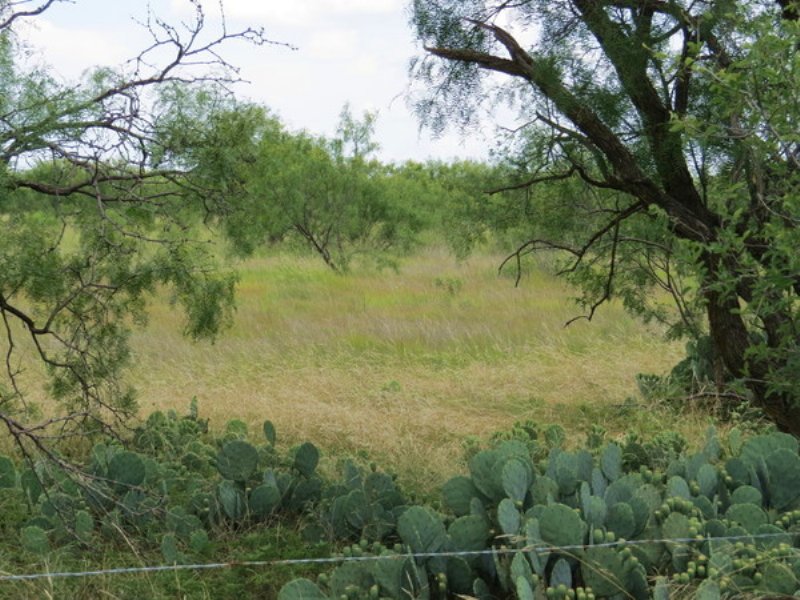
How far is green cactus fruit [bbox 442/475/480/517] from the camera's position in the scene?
4621 mm

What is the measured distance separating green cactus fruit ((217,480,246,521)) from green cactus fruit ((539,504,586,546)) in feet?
6.81

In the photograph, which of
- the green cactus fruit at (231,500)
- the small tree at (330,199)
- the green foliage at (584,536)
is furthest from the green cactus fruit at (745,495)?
the small tree at (330,199)

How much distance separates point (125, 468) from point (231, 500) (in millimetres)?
594

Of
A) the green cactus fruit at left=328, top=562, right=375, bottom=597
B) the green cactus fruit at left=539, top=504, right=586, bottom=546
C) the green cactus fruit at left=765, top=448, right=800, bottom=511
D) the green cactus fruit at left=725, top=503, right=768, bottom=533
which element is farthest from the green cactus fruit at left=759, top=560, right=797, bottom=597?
the green cactus fruit at left=328, top=562, right=375, bottom=597

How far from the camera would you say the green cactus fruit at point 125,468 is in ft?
18.5

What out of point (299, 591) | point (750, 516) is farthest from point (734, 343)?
point (299, 591)

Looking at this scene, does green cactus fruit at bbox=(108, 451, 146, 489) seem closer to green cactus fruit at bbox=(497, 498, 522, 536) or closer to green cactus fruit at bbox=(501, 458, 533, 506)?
green cactus fruit at bbox=(501, 458, 533, 506)

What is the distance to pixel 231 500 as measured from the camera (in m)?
5.58

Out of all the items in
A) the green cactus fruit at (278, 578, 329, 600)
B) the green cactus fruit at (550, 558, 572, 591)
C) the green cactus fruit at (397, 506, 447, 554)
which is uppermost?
the green cactus fruit at (397, 506, 447, 554)

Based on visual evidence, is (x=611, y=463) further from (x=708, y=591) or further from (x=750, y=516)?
(x=708, y=591)

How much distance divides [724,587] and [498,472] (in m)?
1.05

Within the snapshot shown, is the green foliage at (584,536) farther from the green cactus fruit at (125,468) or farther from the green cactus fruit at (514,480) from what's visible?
the green cactus fruit at (125,468)

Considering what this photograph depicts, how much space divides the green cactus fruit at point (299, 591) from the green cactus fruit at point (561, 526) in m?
0.88

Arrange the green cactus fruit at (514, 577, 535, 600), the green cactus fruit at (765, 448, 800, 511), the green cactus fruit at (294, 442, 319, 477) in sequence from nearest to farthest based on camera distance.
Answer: the green cactus fruit at (514, 577, 535, 600) < the green cactus fruit at (765, 448, 800, 511) < the green cactus fruit at (294, 442, 319, 477)
